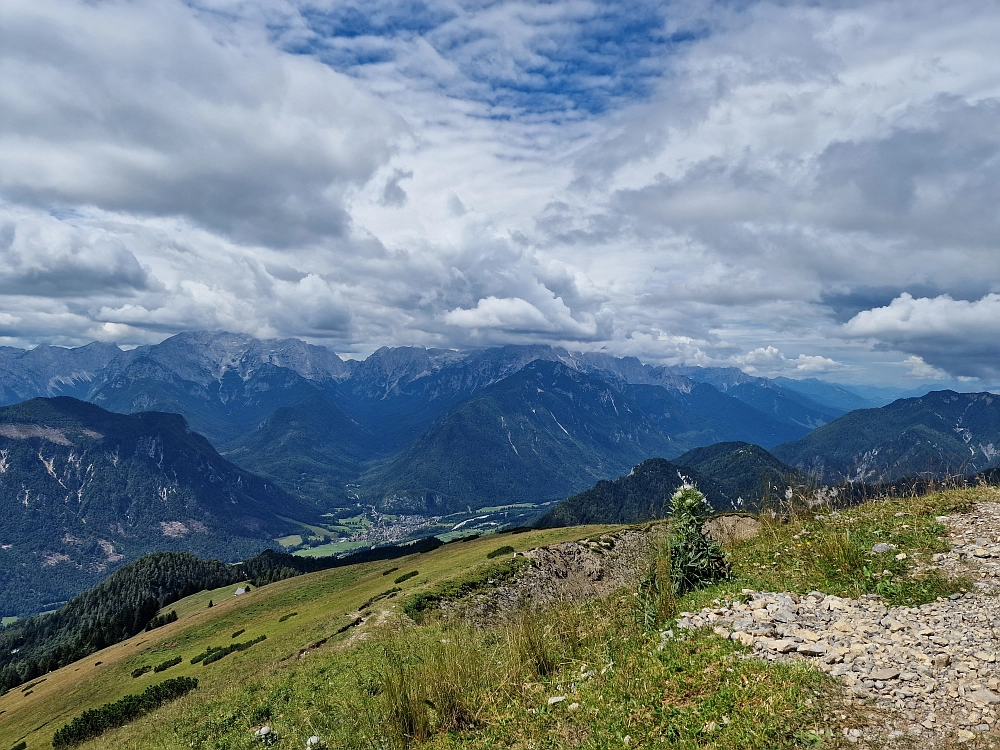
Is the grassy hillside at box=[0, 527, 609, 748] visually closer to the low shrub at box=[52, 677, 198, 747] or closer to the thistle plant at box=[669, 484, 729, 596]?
the low shrub at box=[52, 677, 198, 747]

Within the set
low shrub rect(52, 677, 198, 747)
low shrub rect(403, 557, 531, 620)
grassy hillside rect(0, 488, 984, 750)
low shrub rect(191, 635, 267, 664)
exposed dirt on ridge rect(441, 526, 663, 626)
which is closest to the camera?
grassy hillside rect(0, 488, 984, 750)

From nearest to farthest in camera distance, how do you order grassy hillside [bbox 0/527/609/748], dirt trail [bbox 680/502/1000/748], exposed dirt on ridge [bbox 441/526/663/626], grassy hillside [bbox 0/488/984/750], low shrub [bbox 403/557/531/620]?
dirt trail [bbox 680/502/1000/748]
grassy hillside [bbox 0/488/984/750]
exposed dirt on ridge [bbox 441/526/663/626]
low shrub [bbox 403/557/531/620]
grassy hillside [bbox 0/527/609/748]

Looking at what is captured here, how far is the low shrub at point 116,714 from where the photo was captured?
28334 mm

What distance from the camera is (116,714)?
95.2 ft

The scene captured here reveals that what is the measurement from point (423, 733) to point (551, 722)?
9.03 ft

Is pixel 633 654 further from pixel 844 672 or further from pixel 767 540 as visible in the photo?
pixel 767 540

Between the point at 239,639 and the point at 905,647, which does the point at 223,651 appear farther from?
the point at 905,647

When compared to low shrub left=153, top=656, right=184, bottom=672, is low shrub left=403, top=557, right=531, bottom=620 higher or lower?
higher

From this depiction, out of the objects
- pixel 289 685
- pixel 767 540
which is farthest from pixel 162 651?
pixel 767 540

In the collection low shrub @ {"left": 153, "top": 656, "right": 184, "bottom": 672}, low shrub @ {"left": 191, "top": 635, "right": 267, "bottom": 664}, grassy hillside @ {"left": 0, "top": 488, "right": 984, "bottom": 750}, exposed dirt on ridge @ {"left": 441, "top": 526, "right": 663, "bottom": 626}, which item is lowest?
low shrub @ {"left": 153, "top": 656, "right": 184, "bottom": 672}

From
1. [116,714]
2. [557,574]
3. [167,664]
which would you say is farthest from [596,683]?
[167,664]

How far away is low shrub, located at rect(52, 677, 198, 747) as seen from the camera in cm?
2833

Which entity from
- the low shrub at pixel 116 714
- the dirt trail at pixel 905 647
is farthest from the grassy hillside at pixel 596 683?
the low shrub at pixel 116 714

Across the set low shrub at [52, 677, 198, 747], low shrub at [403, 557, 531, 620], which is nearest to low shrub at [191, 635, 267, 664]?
low shrub at [52, 677, 198, 747]
